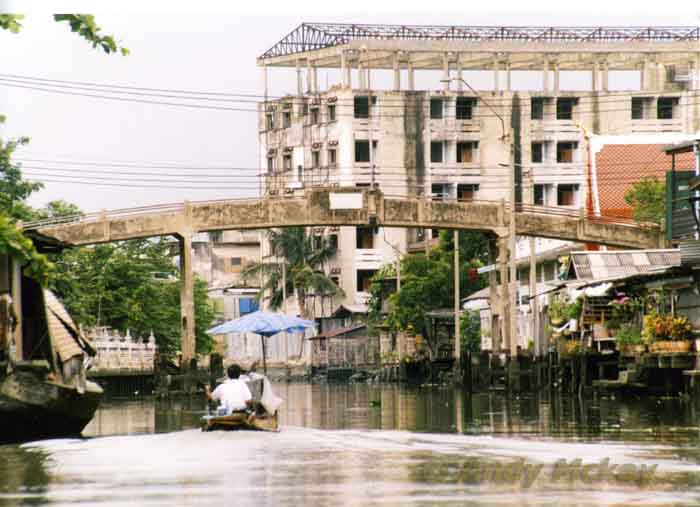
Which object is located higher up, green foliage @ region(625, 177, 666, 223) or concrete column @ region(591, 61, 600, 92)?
concrete column @ region(591, 61, 600, 92)

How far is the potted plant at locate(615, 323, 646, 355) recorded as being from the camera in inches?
1641

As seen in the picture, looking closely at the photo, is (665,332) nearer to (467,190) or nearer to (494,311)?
(494,311)

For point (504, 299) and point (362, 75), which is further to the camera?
point (362, 75)

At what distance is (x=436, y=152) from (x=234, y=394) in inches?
2974

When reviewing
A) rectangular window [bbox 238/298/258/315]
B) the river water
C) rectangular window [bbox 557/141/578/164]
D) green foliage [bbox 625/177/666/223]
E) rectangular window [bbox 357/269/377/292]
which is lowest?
the river water

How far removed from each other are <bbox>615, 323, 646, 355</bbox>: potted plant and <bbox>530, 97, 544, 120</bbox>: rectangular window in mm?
56576

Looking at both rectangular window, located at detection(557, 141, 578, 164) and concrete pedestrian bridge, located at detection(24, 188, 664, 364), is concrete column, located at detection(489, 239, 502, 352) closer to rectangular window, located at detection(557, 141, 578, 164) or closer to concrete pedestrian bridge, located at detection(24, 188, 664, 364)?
concrete pedestrian bridge, located at detection(24, 188, 664, 364)

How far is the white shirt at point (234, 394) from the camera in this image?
2652cm

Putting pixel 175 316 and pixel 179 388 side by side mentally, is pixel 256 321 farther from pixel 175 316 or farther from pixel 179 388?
pixel 175 316

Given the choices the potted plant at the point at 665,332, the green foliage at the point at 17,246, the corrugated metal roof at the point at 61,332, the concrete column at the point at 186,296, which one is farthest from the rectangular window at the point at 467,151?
the green foliage at the point at 17,246

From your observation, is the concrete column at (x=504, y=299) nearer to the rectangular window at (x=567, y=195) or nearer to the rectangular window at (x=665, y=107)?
the rectangular window at (x=567, y=195)

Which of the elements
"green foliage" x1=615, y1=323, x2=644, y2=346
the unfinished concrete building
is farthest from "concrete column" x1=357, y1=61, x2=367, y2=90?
"green foliage" x1=615, y1=323, x2=644, y2=346

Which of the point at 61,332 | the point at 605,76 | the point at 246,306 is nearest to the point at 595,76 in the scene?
the point at 605,76

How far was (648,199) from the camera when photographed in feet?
224
